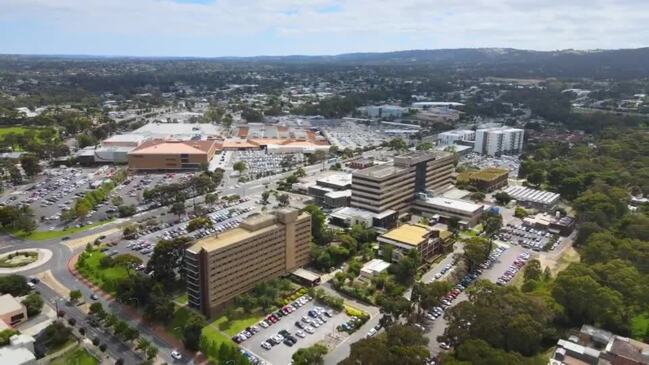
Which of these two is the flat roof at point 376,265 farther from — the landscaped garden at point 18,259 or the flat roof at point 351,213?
the landscaped garden at point 18,259

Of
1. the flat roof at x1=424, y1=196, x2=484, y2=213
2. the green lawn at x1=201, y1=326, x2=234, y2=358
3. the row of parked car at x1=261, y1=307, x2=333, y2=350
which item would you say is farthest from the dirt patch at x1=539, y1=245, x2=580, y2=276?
the green lawn at x1=201, y1=326, x2=234, y2=358

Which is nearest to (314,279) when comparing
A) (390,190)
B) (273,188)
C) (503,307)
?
(503,307)

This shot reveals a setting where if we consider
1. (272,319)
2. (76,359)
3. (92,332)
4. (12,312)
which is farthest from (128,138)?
(272,319)

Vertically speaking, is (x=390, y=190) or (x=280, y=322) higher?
(x=390, y=190)

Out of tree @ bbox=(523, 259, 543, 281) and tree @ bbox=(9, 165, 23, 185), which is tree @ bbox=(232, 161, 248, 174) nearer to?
tree @ bbox=(9, 165, 23, 185)

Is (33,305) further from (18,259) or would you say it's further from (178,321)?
(18,259)

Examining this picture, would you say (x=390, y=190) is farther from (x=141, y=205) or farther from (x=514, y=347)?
(x=141, y=205)

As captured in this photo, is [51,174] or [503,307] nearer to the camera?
[503,307]
